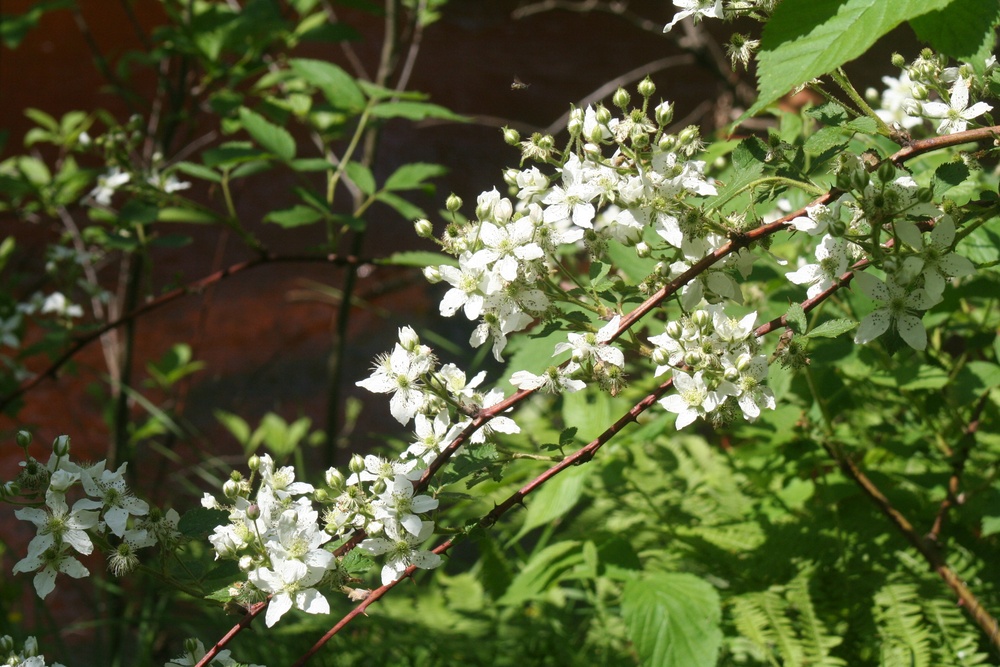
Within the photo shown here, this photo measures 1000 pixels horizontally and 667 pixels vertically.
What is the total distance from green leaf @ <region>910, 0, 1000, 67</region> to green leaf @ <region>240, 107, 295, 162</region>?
43.3 inches

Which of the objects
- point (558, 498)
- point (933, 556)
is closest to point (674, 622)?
point (558, 498)

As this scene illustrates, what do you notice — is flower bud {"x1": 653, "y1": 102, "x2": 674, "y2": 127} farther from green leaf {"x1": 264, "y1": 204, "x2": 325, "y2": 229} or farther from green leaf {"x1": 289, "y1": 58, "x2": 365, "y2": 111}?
green leaf {"x1": 289, "y1": 58, "x2": 365, "y2": 111}

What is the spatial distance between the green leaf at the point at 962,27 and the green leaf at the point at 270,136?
110cm

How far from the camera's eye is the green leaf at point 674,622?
3.98 feet

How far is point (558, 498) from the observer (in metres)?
1.41

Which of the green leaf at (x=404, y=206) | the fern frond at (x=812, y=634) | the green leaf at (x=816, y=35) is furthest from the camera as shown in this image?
the green leaf at (x=404, y=206)

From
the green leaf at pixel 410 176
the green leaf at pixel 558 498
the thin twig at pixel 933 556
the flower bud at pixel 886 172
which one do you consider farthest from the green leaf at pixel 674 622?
the green leaf at pixel 410 176

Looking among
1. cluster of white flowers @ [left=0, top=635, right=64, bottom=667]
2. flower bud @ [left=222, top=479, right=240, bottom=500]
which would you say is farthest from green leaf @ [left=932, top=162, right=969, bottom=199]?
cluster of white flowers @ [left=0, top=635, right=64, bottom=667]

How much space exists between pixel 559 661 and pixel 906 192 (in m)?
1.47

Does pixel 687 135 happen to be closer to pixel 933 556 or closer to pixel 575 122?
pixel 575 122

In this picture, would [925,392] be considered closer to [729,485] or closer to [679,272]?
[729,485]

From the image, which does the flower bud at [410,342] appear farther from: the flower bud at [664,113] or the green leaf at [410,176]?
the green leaf at [410,176]

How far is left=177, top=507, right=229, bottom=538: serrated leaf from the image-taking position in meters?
0.87

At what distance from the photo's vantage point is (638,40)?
512 centimetres
